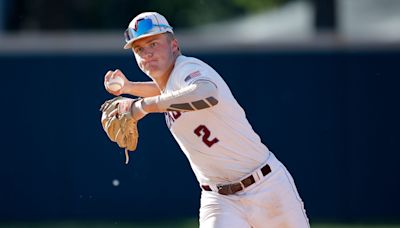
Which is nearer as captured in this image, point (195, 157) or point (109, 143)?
point (195, 157)

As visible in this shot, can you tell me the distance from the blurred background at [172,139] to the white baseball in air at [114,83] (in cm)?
495

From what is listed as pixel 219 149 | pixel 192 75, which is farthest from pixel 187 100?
pixel 219 149

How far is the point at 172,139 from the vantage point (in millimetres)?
11883

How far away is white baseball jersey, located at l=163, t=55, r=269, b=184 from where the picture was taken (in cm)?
629

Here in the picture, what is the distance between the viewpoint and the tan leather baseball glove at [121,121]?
617 cm

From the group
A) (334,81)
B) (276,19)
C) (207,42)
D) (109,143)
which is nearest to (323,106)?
(334,81)

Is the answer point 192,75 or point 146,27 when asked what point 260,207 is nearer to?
point 192,75

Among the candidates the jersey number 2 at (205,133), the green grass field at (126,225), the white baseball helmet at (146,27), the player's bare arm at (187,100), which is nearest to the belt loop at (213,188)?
the jersey number 2 at (205,133)

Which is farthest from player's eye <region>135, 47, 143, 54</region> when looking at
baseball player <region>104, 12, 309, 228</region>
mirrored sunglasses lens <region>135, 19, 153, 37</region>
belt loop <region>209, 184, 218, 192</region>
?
belt loop <region>209, 184, 218, 192</region>

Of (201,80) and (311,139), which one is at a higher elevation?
(201,80)

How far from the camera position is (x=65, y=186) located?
11.9 m

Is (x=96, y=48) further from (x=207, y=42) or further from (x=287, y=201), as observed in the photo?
(x=287, y=201)

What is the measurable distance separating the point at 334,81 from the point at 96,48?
291 cm

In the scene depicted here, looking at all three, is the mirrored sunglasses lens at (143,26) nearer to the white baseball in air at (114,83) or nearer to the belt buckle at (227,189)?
the white baseball in air at (114,83)
